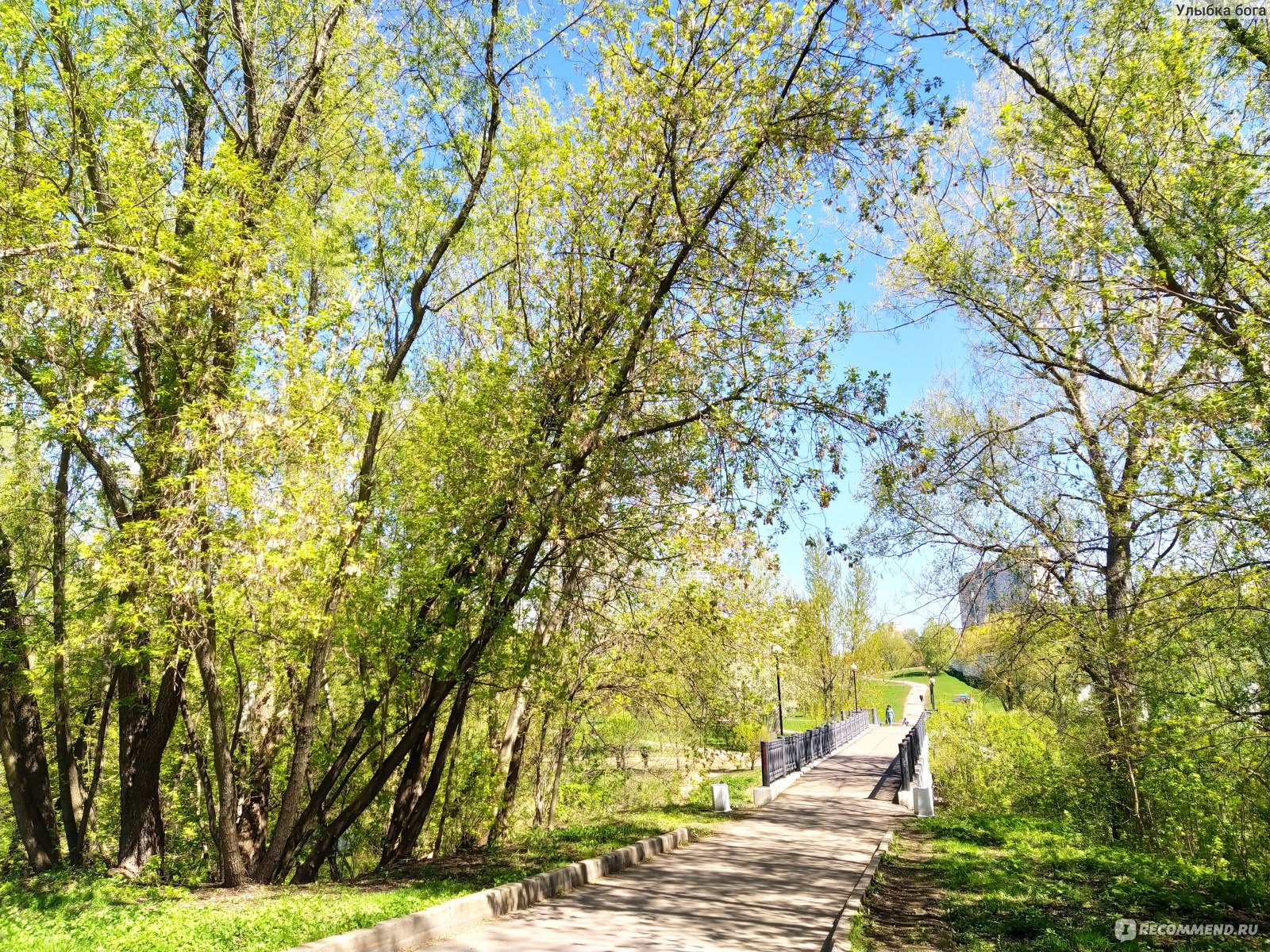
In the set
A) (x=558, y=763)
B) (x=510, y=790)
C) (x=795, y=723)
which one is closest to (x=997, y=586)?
(x=558, y=763)

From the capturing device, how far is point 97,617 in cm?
945

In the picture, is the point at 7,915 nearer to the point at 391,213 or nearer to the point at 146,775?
the point at 146,775

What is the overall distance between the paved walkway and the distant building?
4.12 m

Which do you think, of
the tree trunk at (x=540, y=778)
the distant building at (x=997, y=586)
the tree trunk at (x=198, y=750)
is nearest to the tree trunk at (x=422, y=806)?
the tree trunk at (x=198, y=750)

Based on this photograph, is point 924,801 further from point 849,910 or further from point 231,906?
point 231,906

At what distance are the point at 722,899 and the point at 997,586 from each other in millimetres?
7874

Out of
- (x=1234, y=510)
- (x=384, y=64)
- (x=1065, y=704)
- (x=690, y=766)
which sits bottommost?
(x=690, y=766)

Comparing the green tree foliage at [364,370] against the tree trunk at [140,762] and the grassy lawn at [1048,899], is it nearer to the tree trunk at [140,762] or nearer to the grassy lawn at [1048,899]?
the tree trunk at [140,762]

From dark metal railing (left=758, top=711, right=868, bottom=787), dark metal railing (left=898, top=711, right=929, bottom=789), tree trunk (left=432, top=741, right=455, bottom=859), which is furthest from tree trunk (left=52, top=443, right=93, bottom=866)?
dark metal railing (left=898, top=711, right=929, bottom=789)

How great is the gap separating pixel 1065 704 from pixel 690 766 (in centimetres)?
819

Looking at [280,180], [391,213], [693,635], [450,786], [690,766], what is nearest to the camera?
[280,180]

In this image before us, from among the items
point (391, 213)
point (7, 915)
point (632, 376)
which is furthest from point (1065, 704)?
point (7, 915)

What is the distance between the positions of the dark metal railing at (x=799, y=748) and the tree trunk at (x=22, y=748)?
1333 centimetres

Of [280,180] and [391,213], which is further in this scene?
[391,213]
